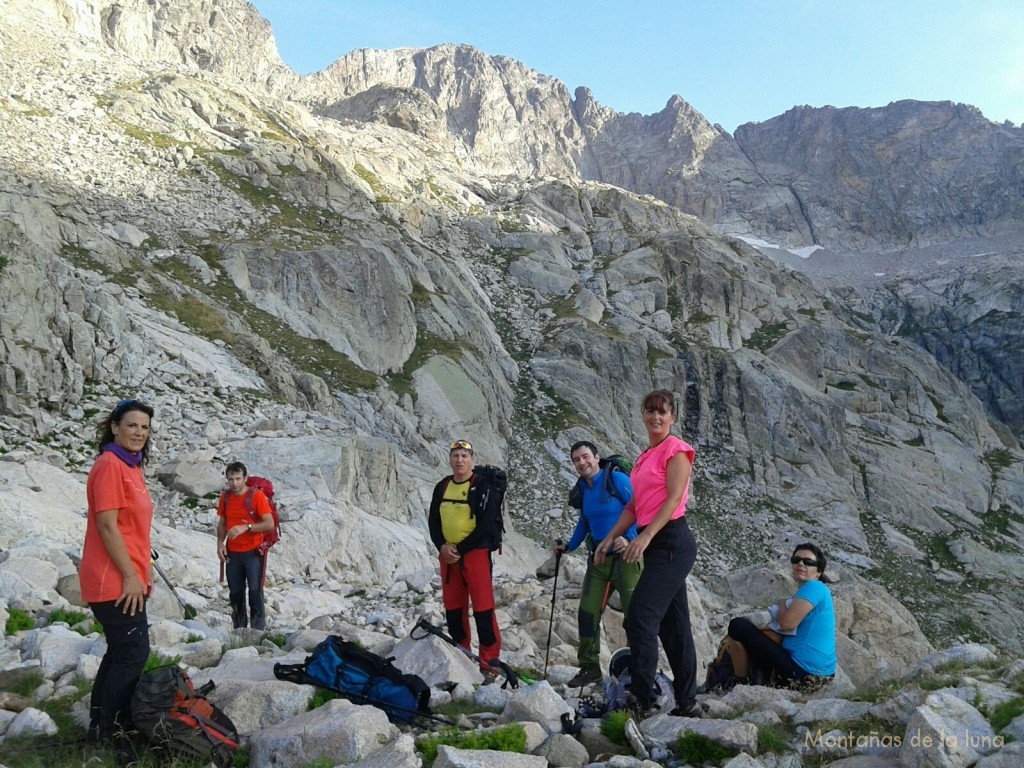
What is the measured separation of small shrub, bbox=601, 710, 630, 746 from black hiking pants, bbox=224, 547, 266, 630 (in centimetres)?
702

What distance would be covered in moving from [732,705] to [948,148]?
725 feet

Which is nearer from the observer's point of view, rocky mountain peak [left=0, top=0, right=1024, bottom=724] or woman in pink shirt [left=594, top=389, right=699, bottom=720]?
woman in pink shirt [left=594, top=389, right=699, bottom=720]

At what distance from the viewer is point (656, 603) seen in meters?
6.27

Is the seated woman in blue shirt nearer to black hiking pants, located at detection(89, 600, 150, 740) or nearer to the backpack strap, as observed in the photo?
black hiking pants, located at detection(89, 600, 150, 740)

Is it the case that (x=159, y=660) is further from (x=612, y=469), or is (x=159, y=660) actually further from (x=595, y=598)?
(x=612, y=469)

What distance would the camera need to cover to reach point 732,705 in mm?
6527

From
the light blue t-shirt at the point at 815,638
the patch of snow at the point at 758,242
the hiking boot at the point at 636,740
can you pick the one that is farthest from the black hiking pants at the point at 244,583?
the patch of snow at the point at 758,242

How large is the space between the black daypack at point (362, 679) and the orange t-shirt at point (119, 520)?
1.91 metres

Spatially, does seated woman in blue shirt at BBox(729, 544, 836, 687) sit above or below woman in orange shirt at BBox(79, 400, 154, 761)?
below

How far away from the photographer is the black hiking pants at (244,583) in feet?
34.5

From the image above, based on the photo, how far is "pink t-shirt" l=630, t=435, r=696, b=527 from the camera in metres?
6.43

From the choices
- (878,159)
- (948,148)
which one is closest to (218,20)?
(878,159)

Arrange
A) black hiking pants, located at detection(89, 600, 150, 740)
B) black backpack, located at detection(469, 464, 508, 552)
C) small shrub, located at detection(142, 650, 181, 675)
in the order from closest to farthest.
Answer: black hiking pants, located at detection(89, 600, 150, 740) → small shrub, located at detection(142, 650, 181, 675) → black backpack, located at detection(469, 464, 508, 552)

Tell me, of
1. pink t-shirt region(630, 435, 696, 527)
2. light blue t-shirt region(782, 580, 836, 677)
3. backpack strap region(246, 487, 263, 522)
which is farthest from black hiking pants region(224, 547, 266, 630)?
light blue t-shirt region(782, 580, 836, 677)
